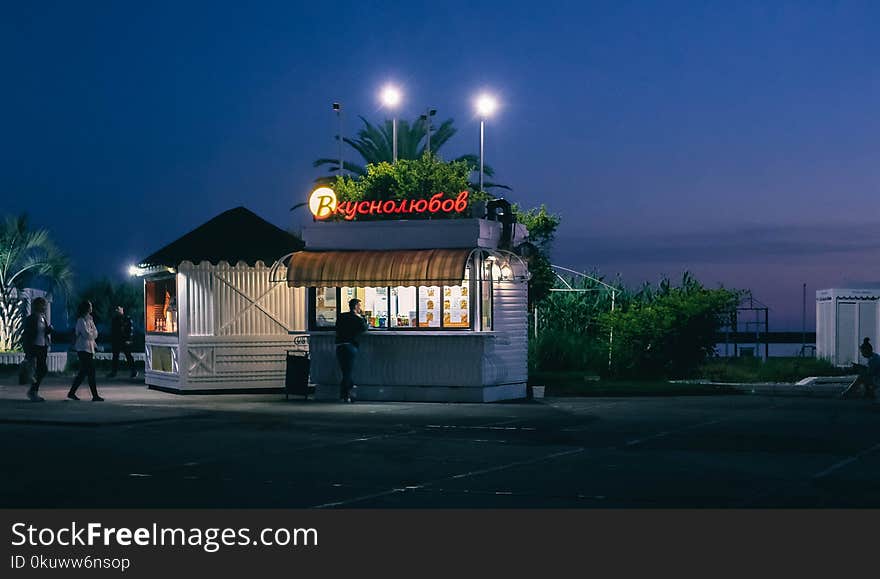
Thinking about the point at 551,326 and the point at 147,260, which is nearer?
the point at 147,260

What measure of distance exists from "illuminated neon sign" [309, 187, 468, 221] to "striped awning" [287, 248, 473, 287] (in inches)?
34.9

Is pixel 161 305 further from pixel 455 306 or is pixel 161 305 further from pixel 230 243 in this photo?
pixel 455 306

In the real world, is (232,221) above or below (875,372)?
above

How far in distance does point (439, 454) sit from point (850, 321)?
89.7 ft

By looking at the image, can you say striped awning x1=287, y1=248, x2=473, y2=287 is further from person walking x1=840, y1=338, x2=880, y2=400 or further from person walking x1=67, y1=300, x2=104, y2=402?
person walking x1=840, y1=338, x2=880, y2=400

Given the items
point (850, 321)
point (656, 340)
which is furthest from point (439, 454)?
point (850, 321)

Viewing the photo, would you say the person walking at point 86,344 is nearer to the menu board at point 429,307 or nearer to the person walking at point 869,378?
the menu board at point 429,307

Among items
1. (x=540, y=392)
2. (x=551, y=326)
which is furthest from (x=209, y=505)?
(x=551, y=326)

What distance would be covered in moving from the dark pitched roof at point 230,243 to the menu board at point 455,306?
449 centimetres

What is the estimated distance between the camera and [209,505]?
11.6 metres
